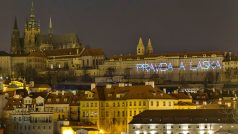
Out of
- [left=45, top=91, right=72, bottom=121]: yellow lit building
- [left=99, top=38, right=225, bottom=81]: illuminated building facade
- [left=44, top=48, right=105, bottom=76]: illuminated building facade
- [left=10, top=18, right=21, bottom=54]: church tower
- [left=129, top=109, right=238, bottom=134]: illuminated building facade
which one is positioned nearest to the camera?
[left=129, top=109, right=238, bottom=134]: illuminated building facade

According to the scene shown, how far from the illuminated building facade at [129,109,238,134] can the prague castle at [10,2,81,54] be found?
276ft

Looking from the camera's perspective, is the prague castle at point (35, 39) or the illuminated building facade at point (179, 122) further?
the prague castle at point (35, 39)

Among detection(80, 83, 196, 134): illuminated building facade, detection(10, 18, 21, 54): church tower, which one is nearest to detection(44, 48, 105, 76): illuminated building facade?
detection(10, 18, 21, 54): church tower

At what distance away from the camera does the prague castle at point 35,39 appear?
13225 centimetres

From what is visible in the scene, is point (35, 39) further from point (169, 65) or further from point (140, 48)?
point (169, 65)

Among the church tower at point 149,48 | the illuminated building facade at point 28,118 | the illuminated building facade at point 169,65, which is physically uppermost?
the church tower at point 149,48

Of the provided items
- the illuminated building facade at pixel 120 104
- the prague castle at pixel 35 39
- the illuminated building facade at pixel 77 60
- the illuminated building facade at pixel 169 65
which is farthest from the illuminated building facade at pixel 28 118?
the prague castle at pixel 35 39

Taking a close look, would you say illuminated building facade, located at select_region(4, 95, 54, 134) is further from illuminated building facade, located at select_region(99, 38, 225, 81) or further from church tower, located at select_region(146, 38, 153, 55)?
church tower, located at select_region(146, 38, 153, 55)

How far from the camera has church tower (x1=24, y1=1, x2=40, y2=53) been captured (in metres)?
135

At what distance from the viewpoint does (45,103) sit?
55.2 m

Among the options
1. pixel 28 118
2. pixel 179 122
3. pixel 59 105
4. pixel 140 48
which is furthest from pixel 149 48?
pixel 179 122

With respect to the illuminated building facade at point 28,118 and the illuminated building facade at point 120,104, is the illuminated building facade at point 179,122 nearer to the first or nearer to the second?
the illuminated building facade at point 120,104

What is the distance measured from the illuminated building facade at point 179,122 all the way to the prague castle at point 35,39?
83991mm

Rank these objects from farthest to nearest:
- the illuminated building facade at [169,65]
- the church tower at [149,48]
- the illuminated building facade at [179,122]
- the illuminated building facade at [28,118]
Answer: the church tower at [149,48] < the illuminated building facade at [169,65] < the illuminated building facade at [28,118] < the illuminated building facade at [179,122]
